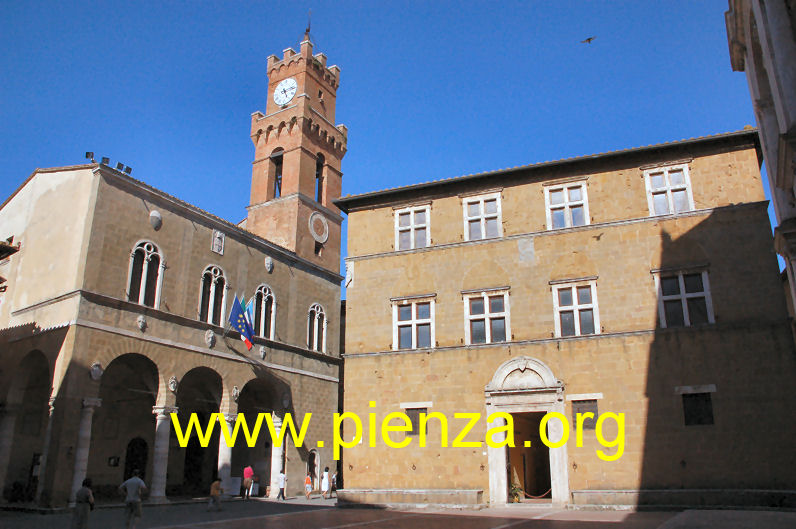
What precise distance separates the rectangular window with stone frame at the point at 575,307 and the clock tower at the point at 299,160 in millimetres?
20428

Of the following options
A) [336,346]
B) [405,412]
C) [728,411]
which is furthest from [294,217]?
[728,411]

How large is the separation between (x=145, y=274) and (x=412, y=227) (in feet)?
37.2

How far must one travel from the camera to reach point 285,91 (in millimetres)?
44562

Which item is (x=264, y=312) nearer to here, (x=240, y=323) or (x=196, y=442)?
(x=240, y=323)

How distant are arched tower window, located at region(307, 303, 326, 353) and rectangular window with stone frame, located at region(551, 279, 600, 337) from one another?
1739 cm

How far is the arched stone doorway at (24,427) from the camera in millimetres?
24156

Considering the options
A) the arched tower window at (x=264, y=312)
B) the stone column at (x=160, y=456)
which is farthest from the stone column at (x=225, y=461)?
the arched tower window at (x=264, y=312)

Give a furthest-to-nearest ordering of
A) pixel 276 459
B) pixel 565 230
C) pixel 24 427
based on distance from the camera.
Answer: pixel 276 459 < pixel 24 427 < pixel 565 230

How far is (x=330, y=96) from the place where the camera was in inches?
1841

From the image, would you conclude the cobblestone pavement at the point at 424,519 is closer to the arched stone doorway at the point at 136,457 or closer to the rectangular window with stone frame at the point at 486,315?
the rectangular window with stone frame at the point at 486,315

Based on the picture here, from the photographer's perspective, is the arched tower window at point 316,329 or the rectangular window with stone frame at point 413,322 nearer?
the rectangular window with stone frame at point 413,322

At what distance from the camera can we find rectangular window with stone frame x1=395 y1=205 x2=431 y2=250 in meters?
24.1

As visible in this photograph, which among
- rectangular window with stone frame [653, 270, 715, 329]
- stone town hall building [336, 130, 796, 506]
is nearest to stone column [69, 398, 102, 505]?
stone town hall building [336, 130, 796, 506]

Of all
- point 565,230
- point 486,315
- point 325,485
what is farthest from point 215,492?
point 565,230
